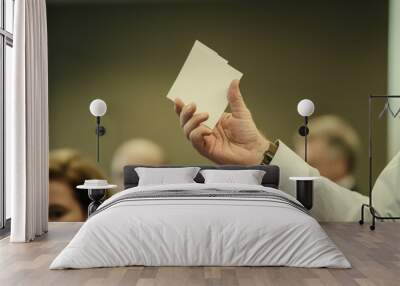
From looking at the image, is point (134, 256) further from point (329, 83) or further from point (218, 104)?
point (329, 83)

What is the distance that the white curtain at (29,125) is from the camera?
5.74m

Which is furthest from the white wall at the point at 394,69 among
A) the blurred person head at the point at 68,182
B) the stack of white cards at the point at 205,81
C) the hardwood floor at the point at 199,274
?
the blurred person head at the point at 68,182

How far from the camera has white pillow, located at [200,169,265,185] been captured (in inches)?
264

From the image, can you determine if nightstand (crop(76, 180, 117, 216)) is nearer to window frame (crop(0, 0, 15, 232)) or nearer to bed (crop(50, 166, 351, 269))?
window frame (crop(0, 0, 15, 232))

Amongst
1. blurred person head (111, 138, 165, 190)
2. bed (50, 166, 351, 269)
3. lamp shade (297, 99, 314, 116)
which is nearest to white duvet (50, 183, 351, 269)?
bed (50, 166, 351, 269)

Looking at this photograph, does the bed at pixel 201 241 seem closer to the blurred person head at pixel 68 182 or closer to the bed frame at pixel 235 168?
the bed frame at pixel 235 168

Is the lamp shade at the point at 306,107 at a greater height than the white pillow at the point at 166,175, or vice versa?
the lamp shade at the point at 306,107

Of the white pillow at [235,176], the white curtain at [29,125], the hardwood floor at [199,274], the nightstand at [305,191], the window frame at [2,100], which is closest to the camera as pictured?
the hardwood floor at [199,274]

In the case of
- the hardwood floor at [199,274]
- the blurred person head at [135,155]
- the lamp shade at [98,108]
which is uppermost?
the lamp shade at [98,108]

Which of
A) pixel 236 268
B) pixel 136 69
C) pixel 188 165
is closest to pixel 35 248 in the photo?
pixel 236 268

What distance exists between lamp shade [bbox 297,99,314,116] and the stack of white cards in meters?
0.90

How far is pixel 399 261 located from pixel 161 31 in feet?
14.1

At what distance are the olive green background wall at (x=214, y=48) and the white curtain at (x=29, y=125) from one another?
118 centimetres

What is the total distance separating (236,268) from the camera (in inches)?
175
